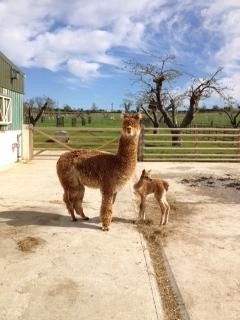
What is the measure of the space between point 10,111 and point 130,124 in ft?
30.3

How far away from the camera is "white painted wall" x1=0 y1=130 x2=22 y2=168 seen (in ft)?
44.0

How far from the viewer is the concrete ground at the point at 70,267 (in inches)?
153

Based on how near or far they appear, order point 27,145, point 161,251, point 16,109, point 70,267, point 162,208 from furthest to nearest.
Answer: point 27,145, point 16,109, point 162,208, point 161,251, point 70,267

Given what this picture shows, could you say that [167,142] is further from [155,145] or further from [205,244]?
[205,244]

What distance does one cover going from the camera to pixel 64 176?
21.9 ft

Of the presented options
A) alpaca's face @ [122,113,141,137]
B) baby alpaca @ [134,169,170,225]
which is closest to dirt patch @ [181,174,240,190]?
baby alpaca @ [134,169,170,225]

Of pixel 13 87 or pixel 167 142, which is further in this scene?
pixel 167 142

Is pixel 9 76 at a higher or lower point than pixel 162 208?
higher

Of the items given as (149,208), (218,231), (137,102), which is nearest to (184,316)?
(218,231)

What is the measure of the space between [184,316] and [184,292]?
0.48m

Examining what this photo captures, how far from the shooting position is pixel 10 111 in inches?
573

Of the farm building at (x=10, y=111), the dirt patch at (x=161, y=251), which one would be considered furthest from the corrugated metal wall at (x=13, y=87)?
the dirt patch at (x=161, y=251)

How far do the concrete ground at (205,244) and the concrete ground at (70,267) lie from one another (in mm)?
381

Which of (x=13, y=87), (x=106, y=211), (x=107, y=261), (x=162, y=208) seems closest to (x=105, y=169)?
(x=106, y=211)
